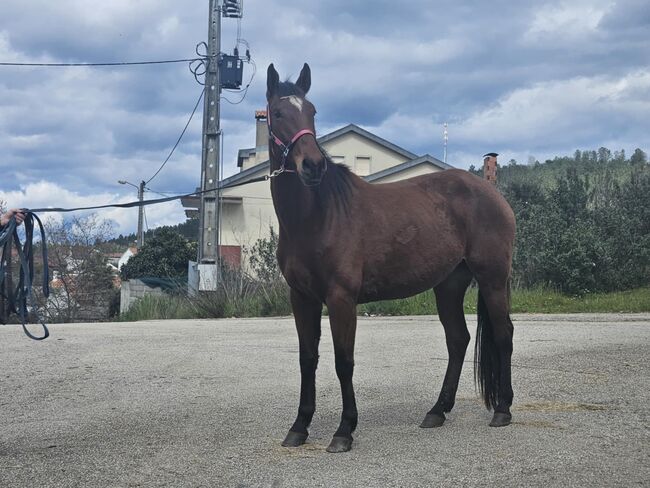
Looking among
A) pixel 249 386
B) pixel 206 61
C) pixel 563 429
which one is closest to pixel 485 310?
pixel 563 429

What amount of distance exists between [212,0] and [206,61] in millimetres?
1966

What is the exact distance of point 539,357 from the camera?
809cm

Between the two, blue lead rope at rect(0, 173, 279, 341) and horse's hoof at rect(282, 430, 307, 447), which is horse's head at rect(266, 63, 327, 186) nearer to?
blue lead rope at rect(0, 173, 279, 341)

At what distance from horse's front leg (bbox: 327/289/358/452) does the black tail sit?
4.49 feet

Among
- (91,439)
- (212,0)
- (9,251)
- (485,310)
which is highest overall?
(212,0)

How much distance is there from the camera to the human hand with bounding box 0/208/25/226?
5.02 metres

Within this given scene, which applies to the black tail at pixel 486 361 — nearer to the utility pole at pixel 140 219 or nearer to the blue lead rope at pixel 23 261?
the blue lead rope at pixel 23 261

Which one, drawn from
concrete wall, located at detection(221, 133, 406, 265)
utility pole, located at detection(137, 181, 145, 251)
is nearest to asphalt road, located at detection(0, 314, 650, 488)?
concrete wall, located at detection(221, 133, 406, 265)

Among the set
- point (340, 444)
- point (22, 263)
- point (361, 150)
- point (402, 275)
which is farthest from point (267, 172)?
point (340, 444)

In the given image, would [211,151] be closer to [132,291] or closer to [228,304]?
[228,304]

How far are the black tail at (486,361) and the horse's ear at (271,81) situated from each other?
87.8 inches

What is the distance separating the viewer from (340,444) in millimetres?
4398

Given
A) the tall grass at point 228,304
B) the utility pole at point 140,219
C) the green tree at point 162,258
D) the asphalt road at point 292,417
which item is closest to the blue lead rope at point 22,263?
the asphalt road at point 292,417

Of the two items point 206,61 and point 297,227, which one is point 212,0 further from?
point 297,227
